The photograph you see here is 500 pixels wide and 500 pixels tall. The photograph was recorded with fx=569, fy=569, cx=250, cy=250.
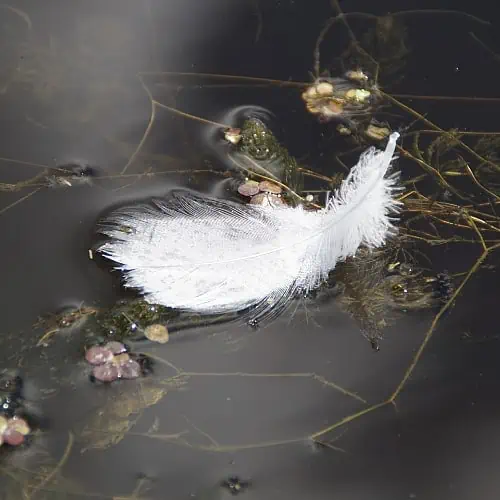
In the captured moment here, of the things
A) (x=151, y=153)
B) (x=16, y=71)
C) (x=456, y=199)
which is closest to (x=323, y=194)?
(x=456, y=199)

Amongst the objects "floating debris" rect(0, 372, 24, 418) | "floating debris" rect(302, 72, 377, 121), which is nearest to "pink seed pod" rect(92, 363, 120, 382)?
"floating debris" rect(0, 372, 24, 418)

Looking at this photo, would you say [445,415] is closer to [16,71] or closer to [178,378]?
[178,378]

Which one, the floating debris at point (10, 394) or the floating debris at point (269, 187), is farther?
the floating debris at point (269, 187)

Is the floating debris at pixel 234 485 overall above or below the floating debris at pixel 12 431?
below

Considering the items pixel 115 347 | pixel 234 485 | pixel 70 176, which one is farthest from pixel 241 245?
pixel 234 485

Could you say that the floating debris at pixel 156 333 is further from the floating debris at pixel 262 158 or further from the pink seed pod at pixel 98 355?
the floating debris at pixel 262 158

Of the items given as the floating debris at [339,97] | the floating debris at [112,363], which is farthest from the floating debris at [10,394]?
the floating debris at [339,97]

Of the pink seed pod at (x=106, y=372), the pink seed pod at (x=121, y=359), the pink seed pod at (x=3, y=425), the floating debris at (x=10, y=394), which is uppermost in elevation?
the pink seed pod at (x=121, y=359)
